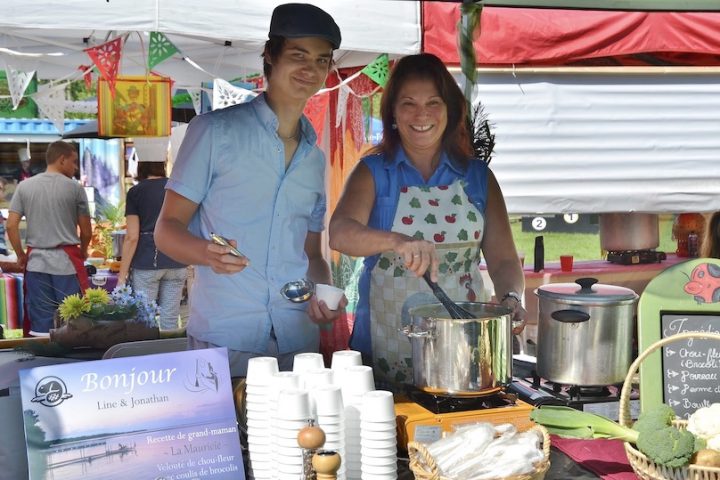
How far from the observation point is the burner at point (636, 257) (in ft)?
17.9

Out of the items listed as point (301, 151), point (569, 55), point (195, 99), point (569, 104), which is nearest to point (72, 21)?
point (301, 151)

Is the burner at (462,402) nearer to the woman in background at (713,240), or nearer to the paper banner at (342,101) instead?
the woman in background at (713,240)

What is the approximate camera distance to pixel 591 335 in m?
2.08

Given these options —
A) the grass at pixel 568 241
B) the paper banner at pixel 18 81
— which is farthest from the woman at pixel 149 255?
the grass at pixel 568 241

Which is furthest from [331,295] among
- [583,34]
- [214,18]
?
[583,34]

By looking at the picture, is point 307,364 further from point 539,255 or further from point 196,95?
point 196,95

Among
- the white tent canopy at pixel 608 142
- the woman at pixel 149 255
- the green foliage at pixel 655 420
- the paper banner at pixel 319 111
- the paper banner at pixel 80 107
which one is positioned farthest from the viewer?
the paper banner at pixel 80 107

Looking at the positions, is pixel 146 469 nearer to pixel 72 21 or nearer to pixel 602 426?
pixel 602 426

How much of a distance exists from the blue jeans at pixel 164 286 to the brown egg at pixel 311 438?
4868 millimetres

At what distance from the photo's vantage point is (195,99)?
8898mm

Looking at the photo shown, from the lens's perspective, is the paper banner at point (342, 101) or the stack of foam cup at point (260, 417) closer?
the stack of foam cup at point (260, 417)

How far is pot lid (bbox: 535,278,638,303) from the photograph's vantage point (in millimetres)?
2082

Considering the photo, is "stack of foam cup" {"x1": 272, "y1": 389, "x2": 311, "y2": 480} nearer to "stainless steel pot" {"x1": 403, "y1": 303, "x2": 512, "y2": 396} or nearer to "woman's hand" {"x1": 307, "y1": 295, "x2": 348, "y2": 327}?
"stainless steel pot" {"x1": 403, "y1": 303, "x2": 512, "y2": 396}

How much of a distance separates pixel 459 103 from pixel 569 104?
116 inches
